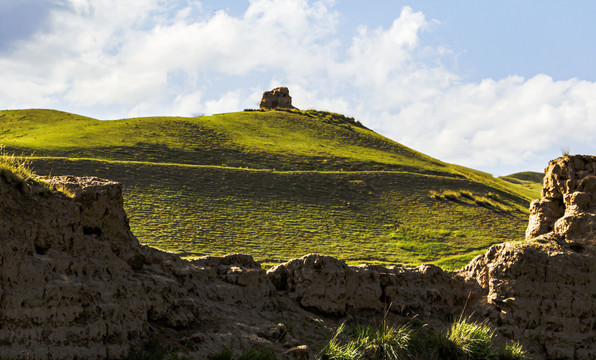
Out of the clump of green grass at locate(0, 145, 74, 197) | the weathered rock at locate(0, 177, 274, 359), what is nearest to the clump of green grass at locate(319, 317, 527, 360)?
the weathered rock at locate(0, 177, 274, 359)

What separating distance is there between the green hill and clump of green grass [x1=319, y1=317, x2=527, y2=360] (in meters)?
22.1

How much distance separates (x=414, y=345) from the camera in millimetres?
12242

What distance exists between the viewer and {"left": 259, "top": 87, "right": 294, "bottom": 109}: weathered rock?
11988cm

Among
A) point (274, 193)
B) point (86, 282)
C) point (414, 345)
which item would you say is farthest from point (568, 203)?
point (274, 193)

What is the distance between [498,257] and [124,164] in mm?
43893

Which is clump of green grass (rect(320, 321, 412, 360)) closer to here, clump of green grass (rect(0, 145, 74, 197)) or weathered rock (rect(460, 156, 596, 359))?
weathered rock (rect(460, 156, 596, 359))

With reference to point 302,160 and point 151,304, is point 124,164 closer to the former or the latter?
point 302,160

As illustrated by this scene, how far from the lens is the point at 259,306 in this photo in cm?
1230

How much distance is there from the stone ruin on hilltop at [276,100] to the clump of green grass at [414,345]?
108m

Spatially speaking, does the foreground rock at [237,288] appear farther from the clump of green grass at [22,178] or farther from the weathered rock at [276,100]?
the weathered rock at [276,100]

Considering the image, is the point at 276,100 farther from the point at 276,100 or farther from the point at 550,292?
the point at 550,292

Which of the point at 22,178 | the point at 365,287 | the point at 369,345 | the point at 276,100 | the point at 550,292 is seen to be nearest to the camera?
the point at 22,178

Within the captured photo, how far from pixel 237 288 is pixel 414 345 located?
12.9 feet

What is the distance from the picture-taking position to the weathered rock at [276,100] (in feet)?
393
